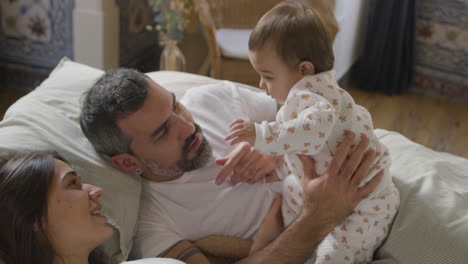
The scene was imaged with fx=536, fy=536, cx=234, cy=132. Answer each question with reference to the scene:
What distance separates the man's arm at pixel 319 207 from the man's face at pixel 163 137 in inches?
12.8

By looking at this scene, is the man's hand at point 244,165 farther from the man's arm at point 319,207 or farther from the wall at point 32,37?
the wall at point 32,37

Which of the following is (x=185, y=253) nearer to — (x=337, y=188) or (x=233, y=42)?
(x=337, y=188)

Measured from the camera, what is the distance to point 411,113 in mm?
3695

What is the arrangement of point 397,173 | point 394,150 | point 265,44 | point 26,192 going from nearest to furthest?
point 26,192, point 265,44, point 397,173, point 394,150

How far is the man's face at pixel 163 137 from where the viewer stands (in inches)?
58.3

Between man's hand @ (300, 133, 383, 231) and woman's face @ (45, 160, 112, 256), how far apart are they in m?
0.55

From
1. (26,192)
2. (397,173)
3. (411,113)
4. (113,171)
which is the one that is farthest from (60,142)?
(411,113)

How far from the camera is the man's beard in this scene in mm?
1555

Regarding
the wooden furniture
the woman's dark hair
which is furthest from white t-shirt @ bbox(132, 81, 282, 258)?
the wooden furniture

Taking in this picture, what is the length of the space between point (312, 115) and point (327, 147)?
8.3 inches

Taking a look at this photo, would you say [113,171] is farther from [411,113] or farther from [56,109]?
[411,113]

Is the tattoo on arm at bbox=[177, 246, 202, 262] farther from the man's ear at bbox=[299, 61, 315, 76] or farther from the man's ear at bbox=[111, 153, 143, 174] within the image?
the man's ear at bbox=[299, 61, 315, 76]

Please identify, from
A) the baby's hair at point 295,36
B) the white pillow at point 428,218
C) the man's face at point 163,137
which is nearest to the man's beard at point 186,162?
the man's face at point 163,137

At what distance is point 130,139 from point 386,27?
282 centimetres
